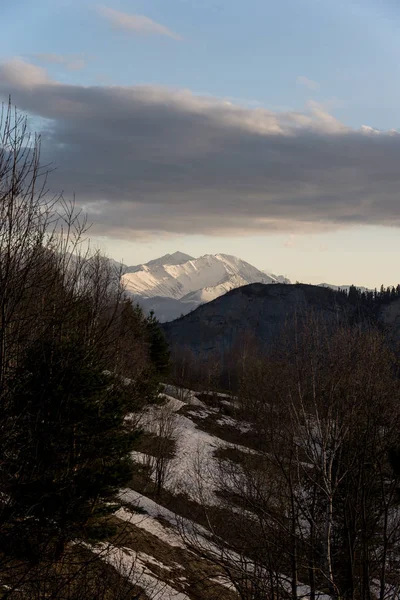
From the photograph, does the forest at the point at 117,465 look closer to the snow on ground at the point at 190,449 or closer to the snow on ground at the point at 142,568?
the snow on ground at the point at 142,568

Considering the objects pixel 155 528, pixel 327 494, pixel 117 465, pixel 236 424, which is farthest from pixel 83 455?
pixel 236 424

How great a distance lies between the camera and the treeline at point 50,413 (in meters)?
8.17

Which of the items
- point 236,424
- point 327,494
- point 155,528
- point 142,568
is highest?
point 327,494

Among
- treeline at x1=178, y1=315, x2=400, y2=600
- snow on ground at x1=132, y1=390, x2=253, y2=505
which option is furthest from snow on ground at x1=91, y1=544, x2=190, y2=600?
snow on ground at x1=132, y1=390, x2=253, y2=505

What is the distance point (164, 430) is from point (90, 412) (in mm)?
20313

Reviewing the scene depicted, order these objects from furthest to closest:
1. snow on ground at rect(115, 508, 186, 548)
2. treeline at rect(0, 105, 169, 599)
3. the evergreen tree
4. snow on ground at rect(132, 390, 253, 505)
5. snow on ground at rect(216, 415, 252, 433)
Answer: snow on ground at rect(216, 415, 252, 433) < snow on ground at rect(132, 390, 253, 505) < snow on ground at rect(115, 508, 186, 548) < the evergreen tree < treeline at rect(0, 105, 169, 599)

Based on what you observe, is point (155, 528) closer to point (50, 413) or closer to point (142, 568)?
point (142, 568)

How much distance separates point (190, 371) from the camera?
3639 inches

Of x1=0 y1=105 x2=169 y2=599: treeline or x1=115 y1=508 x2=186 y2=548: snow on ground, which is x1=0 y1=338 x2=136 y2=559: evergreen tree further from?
x1=115 y1=508 x2=186 y2=548: snow on ground

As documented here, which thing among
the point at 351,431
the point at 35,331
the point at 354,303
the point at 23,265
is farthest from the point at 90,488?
the point at 354,303

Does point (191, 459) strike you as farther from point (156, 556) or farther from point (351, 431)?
point (351, 431)

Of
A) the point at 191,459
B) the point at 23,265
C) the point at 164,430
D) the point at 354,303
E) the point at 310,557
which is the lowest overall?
the point at 191,459

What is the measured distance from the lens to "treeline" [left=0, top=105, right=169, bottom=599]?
817cm

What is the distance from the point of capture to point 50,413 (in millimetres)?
11938
